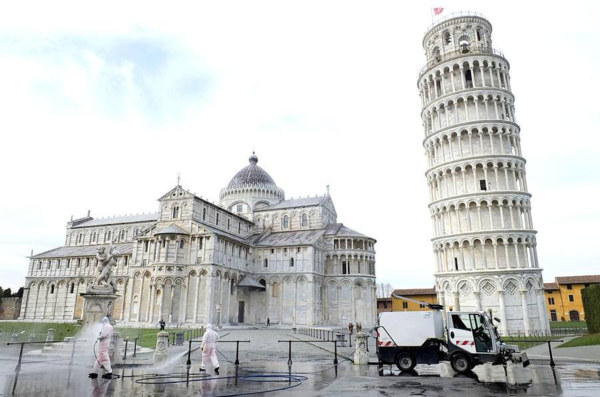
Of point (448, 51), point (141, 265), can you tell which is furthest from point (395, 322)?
point (141, 265)

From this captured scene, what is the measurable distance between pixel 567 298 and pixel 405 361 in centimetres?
6612

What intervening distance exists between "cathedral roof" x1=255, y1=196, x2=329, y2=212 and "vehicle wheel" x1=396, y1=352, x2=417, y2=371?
47.1 metres

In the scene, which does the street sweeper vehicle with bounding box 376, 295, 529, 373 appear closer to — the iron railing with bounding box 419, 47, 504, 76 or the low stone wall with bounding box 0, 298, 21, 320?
the iron railing with bounding box 419, 47, 504, 76

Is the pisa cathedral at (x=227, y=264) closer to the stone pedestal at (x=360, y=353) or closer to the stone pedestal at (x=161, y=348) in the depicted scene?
the stone pedestal at (x=161, y=348)

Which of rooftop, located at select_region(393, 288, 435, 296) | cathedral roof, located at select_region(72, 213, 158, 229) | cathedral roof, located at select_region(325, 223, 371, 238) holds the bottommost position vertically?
rooftop, located at select_region(393, 288, 435, 296)

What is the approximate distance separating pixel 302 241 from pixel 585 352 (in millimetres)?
38056

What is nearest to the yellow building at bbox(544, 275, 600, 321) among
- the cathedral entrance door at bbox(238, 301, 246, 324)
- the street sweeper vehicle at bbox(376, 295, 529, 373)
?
the cathedral entrance door at bbox(238, 301, 246, 324)

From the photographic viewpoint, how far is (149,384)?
1180cm

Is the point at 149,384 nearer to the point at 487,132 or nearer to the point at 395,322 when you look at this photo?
the point at 395,322

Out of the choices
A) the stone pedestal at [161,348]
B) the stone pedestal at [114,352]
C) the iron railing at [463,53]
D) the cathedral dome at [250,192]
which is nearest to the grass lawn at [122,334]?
the stone pedestal at [161,348]

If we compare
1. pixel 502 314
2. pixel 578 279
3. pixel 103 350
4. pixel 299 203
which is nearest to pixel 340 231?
pixel 299 203

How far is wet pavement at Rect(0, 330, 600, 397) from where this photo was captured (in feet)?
35.6

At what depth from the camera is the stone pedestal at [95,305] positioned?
62.2 feet

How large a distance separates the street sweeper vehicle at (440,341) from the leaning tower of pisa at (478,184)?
74.8ft
